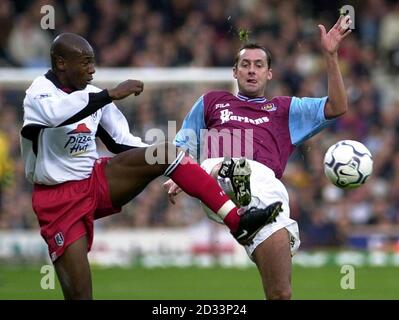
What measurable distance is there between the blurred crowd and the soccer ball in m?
7.83

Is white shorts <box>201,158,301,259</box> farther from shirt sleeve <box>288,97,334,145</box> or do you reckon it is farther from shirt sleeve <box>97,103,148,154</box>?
shirt sleeve <box>97,103,148,154</box>

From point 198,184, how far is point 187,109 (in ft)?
29.1

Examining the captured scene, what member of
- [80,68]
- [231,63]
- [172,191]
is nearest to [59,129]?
[80,68]

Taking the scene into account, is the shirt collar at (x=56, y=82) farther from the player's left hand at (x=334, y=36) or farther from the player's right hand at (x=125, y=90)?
the player's left hand at (x=334, y=36)

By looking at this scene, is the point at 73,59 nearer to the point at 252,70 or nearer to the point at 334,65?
the point at 252,70

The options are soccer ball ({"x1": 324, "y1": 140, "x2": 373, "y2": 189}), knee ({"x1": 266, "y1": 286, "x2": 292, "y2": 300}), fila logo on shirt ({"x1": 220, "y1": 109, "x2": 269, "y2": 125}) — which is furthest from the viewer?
fila logo on shirt ({"x1": 220, "y1": 109, "x2": 269, "y2": 125})

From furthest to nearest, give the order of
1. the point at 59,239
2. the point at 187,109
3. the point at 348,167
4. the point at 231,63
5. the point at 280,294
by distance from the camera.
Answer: the point at 231,63, the point at 187,109, the point at 348,167, the point at 59,239, the point at 280,294

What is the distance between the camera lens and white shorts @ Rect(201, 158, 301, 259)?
24.6 feet

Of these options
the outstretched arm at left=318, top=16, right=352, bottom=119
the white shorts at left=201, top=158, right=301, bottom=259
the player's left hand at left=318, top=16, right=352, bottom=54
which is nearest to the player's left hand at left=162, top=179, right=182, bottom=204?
the white shorts at left=201, top=158, right=301, bottom=259

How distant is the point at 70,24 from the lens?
1867 centimetres

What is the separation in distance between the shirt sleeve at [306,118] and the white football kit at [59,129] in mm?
1349

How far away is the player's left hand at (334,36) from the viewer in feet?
24.8

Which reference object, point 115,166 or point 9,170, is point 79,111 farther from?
point 9,170

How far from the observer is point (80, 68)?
7547 millimetres
